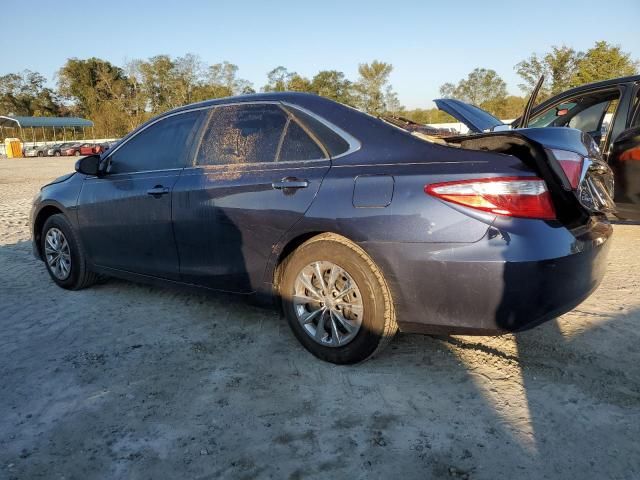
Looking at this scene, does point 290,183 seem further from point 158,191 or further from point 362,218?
point 158,191

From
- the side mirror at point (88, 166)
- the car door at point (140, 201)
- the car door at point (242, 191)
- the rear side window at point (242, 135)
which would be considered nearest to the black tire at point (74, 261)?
the car door at point (140, 201)

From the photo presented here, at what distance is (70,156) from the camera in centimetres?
4531

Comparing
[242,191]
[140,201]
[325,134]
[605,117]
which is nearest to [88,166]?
[140,201]

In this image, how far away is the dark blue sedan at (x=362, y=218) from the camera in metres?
2.48

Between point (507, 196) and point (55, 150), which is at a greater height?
point (507, 196)

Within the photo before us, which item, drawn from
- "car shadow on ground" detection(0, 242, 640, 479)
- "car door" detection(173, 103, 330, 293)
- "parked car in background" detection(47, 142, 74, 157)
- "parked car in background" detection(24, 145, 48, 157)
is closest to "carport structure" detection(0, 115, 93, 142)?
"parked car in background" detection(24, 145, 48, 157)

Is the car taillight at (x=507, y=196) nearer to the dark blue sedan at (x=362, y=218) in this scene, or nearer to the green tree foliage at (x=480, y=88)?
the dark blue sedan at (x=362, y=218)

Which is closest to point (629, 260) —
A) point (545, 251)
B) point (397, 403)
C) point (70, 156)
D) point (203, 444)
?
point (545, 251)

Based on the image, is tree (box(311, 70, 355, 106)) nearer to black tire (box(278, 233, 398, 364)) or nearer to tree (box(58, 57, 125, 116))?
tree (box(58, 57, 125, 116))

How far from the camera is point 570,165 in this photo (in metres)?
2.60

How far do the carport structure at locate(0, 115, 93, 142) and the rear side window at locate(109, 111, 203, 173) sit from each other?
2215 inches

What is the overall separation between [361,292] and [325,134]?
0.97 metres

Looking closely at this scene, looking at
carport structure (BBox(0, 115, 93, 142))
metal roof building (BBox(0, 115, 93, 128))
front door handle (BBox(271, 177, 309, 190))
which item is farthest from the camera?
carport structure (BBox(0, 115, 93, 142))

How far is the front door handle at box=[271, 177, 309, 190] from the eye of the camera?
3.00 meters
